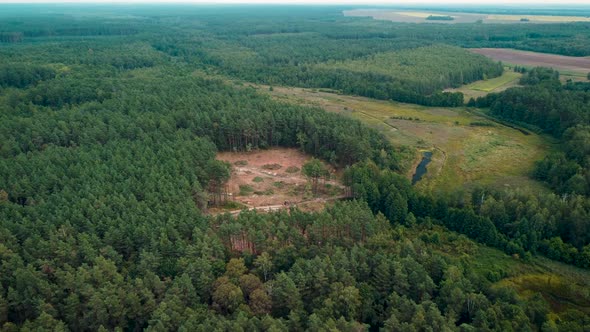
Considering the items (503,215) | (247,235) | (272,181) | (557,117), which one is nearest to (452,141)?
(557,117)

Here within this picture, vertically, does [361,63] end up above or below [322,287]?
above

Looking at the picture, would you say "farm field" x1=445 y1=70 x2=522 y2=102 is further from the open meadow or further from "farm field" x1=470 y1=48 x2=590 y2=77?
"farm field" x1=470 y1=48 x2=590 y2=77

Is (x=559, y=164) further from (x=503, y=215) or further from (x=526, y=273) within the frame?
(x=526, y=273)

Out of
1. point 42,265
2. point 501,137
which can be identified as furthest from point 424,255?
point 501,137

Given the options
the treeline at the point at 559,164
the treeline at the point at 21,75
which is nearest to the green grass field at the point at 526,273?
the treeline at the point at 559,164

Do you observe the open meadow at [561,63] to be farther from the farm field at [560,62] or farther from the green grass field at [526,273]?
the green grass field at [526,273]

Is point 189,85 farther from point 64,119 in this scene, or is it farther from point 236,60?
point 236,60

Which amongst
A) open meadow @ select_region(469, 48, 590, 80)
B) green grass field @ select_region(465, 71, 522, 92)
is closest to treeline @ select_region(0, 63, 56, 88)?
green grass field @ select_region(465, 71, 522, 92)
